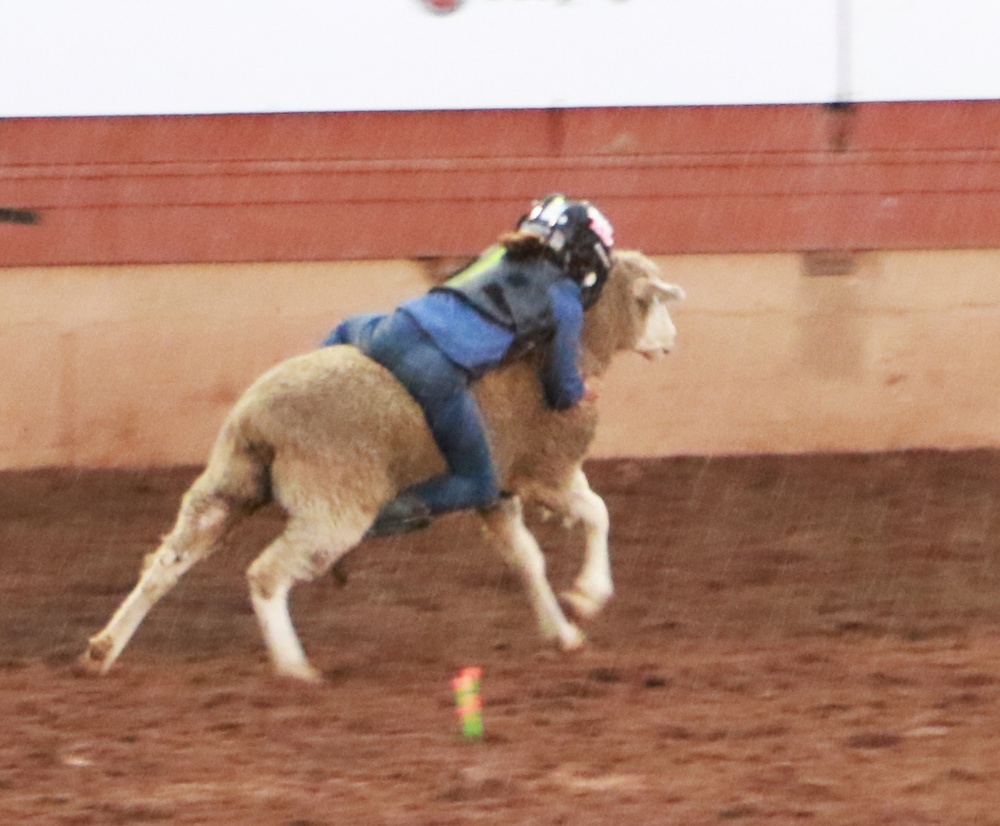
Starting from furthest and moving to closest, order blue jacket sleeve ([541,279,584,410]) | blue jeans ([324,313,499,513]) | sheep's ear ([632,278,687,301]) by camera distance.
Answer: sheep's ear ([632,278,687,301])
blue jacket sleeve ([541,279,584,410])
blue jeans ([324,313,499,513])

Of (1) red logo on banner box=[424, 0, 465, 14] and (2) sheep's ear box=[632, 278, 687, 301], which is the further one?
(1) red logo on banner box=[424, 0, 465, 14]

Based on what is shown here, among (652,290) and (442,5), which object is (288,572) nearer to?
(652,290)

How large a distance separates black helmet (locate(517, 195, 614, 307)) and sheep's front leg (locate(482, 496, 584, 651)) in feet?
2.91

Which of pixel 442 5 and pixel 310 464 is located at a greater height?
pixel 442 5

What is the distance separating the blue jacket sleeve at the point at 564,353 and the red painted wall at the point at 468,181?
164 inches

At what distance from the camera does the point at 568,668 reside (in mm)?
7223

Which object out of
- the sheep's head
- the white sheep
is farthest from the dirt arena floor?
the sheep's head

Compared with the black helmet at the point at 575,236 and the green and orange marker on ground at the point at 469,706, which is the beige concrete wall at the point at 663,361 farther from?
the green and orange marker on ground at the point at 469,706

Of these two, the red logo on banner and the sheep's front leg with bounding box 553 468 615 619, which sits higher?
the red logo on banner

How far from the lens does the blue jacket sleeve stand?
24.0ft

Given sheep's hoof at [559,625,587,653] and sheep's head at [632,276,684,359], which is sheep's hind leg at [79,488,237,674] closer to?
sheep's hoof at [559,625,587,653]

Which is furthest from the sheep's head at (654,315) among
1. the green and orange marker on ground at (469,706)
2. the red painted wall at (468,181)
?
the red painted wall at (468,181)

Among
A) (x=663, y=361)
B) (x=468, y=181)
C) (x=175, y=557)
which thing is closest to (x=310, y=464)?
(x=175, y=557)

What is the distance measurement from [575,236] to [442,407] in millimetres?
857
